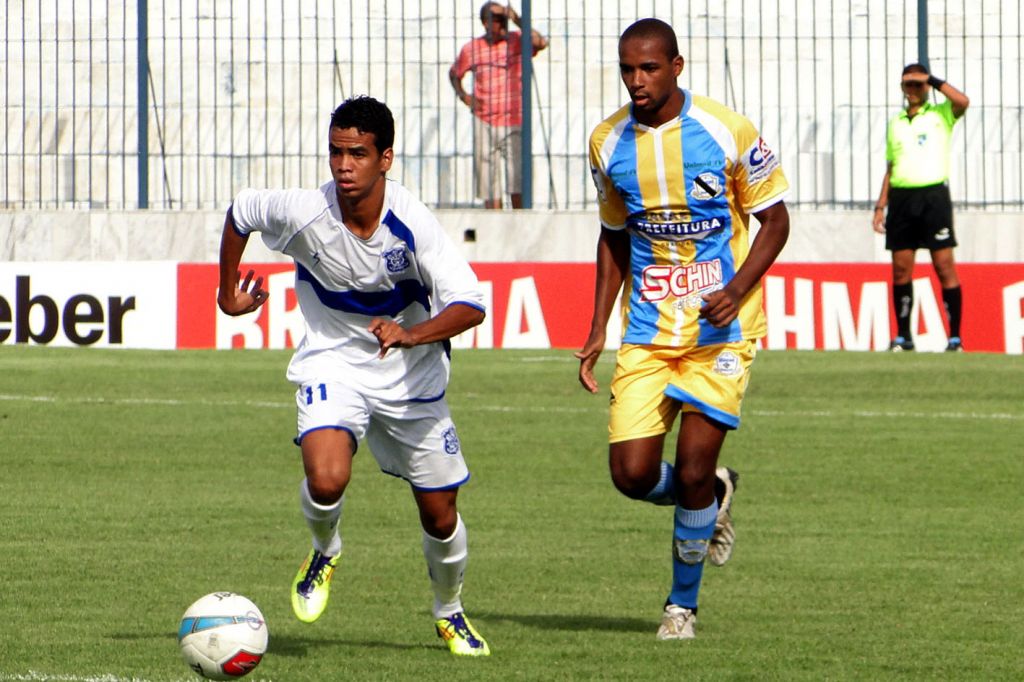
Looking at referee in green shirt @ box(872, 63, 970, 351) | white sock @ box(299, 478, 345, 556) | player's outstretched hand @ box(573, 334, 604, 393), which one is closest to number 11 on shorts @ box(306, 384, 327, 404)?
white sock @ box(299, 478, 345, 556)

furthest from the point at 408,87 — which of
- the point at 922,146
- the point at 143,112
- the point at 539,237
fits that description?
the point at 922,146

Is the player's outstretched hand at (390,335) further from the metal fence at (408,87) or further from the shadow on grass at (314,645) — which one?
the metal fence at (408,87)

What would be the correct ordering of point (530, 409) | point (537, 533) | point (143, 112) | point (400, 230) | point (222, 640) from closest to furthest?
point (222, 640)
point (400, 230)
point (537, 533)
point (530, 409)
point (143, 112)

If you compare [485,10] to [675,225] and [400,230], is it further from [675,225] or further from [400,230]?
[400,230]

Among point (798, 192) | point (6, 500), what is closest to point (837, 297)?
point (798, 192)

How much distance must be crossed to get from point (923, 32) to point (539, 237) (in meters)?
4.45

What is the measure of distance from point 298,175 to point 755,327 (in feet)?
49.2

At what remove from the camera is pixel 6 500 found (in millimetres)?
10219

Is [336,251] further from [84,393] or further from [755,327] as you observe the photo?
[84,393]

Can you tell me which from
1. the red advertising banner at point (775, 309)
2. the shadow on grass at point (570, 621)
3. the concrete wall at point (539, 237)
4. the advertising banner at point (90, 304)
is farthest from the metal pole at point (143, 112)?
the shadow on grass at point (570, 621)

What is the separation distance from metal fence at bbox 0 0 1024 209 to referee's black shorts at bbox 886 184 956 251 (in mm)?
4249

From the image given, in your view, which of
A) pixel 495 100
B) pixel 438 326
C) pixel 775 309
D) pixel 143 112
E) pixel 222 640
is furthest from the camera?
pixel 143 112

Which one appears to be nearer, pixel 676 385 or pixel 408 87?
pixel 676 385

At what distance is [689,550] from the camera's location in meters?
7.00
